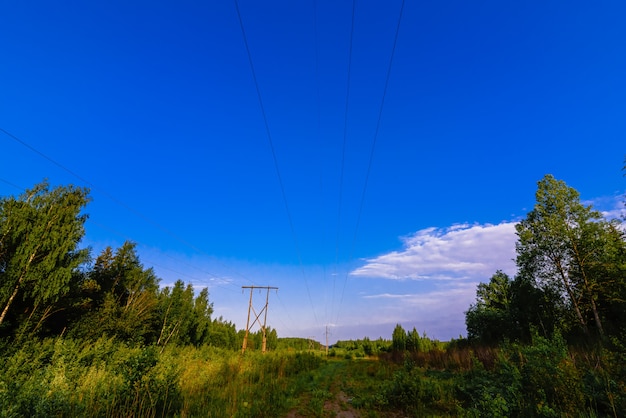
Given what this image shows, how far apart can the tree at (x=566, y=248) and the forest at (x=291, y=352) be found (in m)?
0.12

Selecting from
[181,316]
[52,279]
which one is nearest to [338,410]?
[52,279]

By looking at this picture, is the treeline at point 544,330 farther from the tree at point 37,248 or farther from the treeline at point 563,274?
the tree at point 37,248

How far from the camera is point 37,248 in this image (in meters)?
19.3

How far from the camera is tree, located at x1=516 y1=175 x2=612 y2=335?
22984 mm

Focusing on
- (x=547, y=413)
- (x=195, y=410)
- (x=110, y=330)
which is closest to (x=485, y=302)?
(x=547, y=413)

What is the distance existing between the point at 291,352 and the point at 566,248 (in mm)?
29405

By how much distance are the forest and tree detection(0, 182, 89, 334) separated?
0.09m

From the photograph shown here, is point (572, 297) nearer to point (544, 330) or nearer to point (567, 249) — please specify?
point (567, 249)

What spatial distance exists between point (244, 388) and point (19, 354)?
1702cm

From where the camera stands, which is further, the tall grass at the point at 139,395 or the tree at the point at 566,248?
the tree at the point at 566,248

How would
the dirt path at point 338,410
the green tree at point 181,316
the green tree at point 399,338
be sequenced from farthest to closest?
the green tree at point 399,338 < the green tree at point 181,316 < the dirt path at point 338,410

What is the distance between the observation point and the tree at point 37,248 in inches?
734

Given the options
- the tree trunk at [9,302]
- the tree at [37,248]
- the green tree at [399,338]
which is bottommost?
the green tree at [399,338]

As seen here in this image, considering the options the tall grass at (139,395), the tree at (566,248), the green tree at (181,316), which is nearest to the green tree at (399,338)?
the tree at (566,248)
